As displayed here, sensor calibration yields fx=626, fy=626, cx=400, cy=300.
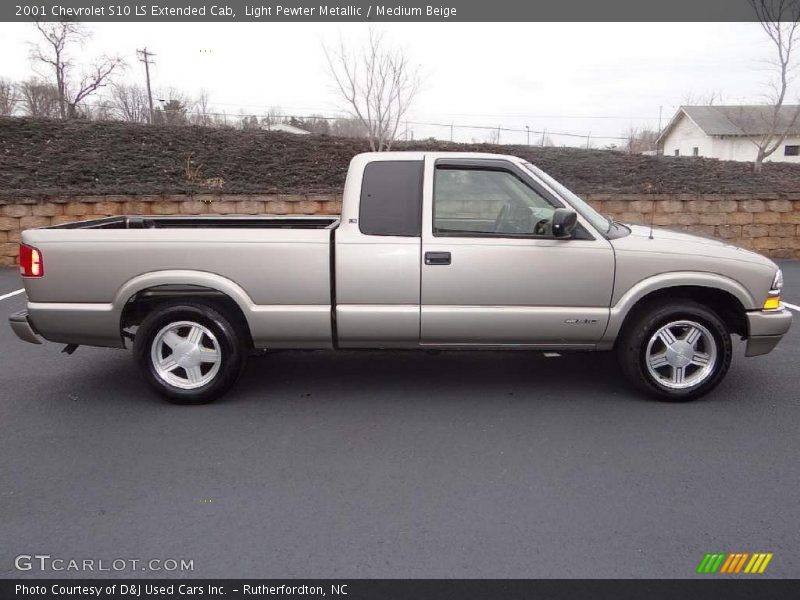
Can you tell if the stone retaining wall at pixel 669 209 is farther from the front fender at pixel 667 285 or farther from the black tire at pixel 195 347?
the front fender at pixel 667 285

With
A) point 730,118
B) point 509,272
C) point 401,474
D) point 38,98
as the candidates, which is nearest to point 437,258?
point 509,272

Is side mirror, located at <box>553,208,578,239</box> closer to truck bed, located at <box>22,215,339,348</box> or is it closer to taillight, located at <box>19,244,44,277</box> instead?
truck bed, located at <box>22,215,339,348</box>

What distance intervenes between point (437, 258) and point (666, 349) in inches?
72.7

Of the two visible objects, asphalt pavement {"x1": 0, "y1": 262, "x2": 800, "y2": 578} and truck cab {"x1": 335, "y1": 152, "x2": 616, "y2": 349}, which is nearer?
asphalt pavement {"x1": 0, "y1": 262, "x2": 800, "y2": 578}

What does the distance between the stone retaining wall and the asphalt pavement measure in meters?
6.50

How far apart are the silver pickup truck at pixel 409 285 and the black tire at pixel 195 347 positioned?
0.01 m

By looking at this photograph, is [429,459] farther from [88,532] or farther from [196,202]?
[196,202]

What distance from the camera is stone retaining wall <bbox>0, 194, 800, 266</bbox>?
456 inches

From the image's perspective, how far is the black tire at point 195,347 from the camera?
15.0 feet

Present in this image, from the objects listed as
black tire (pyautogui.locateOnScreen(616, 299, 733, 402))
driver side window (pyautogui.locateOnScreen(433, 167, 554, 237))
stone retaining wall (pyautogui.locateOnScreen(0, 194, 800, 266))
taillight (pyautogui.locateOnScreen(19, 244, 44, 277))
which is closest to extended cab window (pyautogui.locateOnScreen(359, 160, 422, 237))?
driver side window (pyautogui.locateOnScreen(433, 167, 554, 237))

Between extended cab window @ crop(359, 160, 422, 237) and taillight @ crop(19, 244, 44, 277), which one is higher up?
extended cab window @ crop(359, 160, 422, 237)

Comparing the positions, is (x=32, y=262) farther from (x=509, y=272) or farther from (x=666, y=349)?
(x=666, y=349)

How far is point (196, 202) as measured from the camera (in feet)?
38.1
